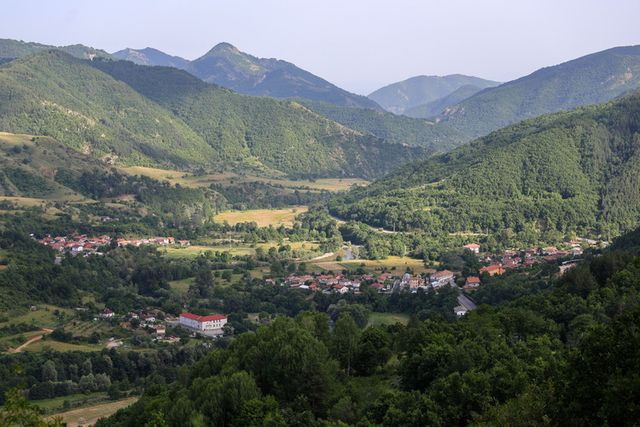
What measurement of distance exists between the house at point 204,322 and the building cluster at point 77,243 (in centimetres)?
2926

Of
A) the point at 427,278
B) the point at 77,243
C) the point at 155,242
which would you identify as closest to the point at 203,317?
the point at 427,278

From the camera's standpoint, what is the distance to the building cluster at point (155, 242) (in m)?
103

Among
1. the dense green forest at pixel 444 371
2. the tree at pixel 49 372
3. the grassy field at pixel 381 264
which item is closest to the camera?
the dense green forest at pixel 444 371

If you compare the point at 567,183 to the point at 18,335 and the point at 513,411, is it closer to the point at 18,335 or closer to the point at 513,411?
the point at 18,335

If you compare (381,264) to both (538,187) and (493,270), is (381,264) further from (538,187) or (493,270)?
(538,187)

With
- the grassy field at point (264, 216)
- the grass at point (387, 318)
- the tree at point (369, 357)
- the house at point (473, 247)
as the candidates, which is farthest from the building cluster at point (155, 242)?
the tree at point (369, 357)

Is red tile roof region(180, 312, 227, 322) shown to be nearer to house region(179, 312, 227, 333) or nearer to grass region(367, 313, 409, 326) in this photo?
house region(179, 312, 227, 333)

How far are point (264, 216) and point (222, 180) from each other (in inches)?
1279

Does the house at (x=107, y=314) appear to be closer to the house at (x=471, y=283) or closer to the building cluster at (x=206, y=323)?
the building cluster at (x=206, y=323)

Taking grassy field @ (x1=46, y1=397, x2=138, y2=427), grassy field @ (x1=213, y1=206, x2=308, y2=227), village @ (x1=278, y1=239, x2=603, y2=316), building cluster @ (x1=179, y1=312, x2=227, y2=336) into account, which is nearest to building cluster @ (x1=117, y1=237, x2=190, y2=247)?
grassy field @ (x1=213, y1=206, x2=308, y2=227)

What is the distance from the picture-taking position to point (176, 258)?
94938 millimetres

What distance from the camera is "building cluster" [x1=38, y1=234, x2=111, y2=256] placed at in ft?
311

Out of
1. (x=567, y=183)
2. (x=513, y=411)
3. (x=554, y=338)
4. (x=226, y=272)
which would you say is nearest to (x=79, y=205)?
(x=226, y=272)

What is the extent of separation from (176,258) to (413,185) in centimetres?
5861
